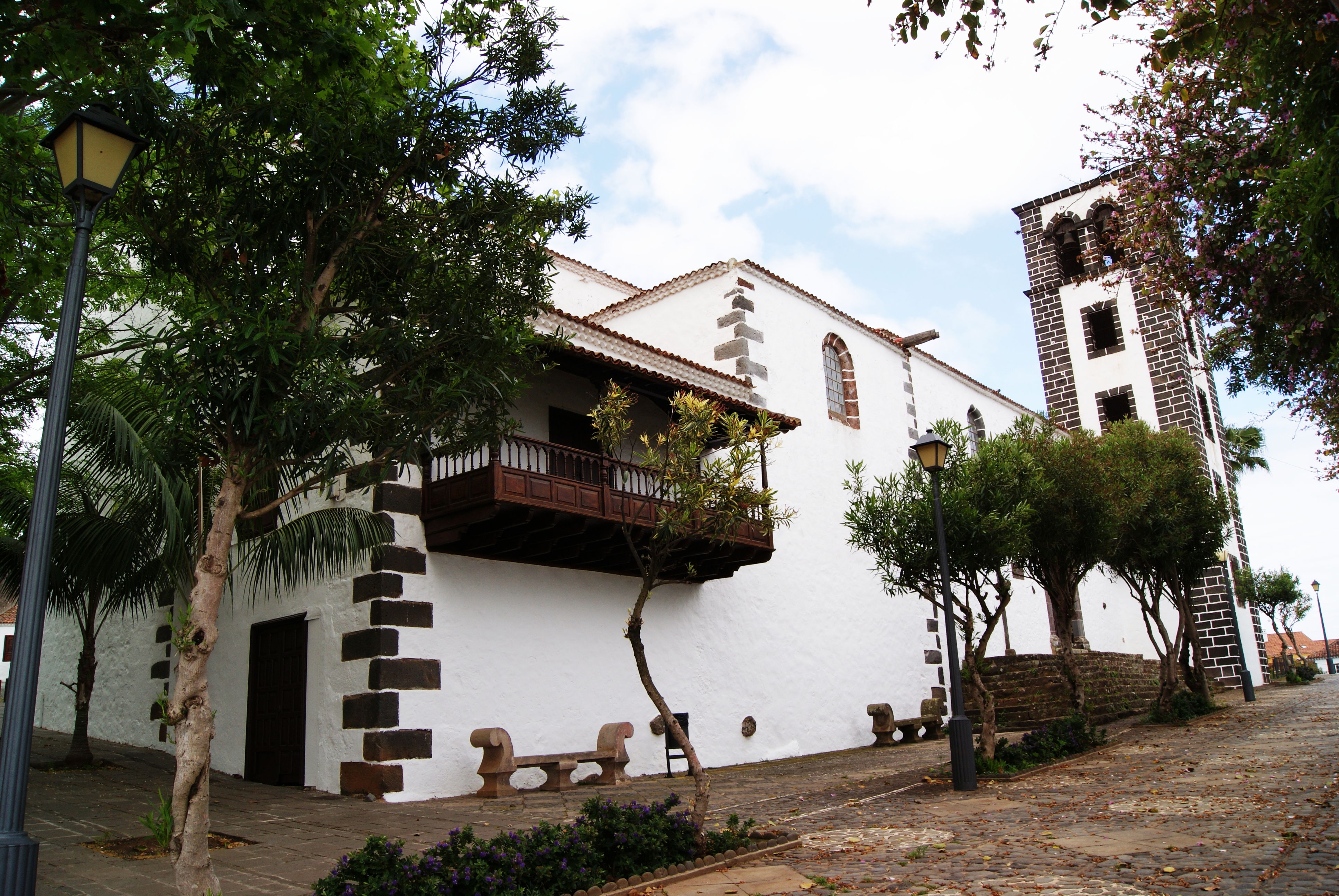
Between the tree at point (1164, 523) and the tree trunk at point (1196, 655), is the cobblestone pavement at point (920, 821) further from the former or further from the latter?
the tree trunk at point (1196, 655)

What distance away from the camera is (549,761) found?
11.2 m

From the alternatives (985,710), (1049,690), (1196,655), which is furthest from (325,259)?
(1196,655)

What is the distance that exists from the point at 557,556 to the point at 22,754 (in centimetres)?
839

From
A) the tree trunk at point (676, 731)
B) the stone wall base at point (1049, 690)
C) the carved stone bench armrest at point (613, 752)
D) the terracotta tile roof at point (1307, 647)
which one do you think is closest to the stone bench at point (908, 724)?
the stone wall base at point (1049, 690)

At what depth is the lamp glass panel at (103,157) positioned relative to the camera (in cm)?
516

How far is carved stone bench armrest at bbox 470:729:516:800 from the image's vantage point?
35.4ft

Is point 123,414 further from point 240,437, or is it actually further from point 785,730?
point 785,730

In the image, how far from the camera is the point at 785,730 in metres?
15.8

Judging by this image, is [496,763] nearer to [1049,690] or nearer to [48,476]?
[48,476]

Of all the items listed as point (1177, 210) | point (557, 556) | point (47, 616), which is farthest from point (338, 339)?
point (47, 616)

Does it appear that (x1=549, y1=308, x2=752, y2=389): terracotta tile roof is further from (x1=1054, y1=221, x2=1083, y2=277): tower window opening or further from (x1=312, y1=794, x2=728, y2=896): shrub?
(x1=1054, y1=221, x2=1083, y2=277): tower window opening

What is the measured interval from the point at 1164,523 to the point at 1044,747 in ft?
22.4

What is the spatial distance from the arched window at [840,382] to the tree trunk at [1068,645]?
17.1 feet

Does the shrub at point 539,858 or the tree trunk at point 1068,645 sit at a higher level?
the tree trunk at point 1068,645
